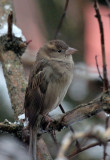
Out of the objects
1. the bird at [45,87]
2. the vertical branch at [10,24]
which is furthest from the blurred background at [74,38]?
the vertical branch at [10,24]

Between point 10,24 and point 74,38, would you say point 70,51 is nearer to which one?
point 10,24

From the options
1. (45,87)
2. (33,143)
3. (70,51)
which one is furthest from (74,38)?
(33,143)

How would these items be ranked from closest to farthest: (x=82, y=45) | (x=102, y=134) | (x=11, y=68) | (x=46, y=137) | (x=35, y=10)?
1. (x=102, y=134)
2. (x=11, y=68)
3. (x=46, y=137)
4. (x=82, y=45)
5. (x=35, y=10)

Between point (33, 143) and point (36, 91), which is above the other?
point (36, 91)

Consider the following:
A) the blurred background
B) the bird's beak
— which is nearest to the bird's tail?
the blurred background

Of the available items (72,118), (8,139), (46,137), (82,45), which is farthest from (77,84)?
(72,118)

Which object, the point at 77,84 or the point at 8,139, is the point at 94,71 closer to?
the point at 77,84
